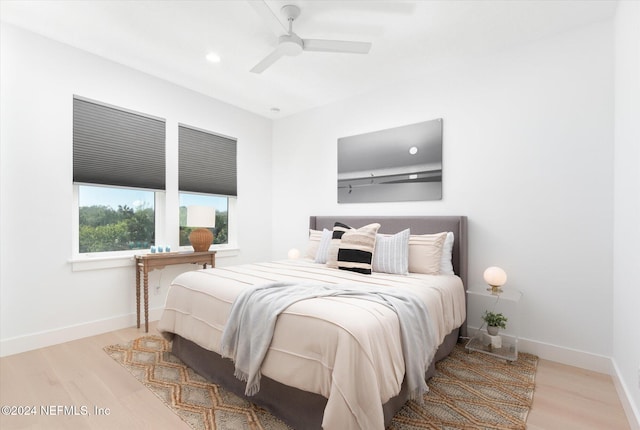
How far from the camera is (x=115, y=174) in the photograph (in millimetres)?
3258

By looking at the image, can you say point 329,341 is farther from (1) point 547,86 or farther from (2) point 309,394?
(1) point 547,86

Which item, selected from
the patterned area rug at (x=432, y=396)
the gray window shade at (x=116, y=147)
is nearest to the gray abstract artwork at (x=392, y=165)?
the patterned area rug at (x=432, y=396)

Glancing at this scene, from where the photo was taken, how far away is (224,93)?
157 inches

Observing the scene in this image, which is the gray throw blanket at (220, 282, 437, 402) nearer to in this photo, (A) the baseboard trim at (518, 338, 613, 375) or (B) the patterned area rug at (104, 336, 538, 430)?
(B) the patterned area rug at (104, 336, 538, 430)

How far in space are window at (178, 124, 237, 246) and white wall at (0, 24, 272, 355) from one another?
2.08ft

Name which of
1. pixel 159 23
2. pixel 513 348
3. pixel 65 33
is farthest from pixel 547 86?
pixel 65 33

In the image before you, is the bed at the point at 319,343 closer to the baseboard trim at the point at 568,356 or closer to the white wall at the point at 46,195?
the baseboard trim at the point at 568,356

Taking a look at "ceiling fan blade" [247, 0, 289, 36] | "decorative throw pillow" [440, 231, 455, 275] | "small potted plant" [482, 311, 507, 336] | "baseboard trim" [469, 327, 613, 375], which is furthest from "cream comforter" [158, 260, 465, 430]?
"ceiling fan blade" [247, 0, 289, 36]

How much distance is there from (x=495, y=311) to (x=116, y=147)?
4145 mm

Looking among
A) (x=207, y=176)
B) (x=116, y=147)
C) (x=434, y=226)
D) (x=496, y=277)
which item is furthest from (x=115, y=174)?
(x=496, y=277)

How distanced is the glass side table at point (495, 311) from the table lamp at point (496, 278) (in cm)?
4

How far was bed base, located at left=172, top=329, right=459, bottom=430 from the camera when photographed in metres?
1.58

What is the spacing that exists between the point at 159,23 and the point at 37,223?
2060mm

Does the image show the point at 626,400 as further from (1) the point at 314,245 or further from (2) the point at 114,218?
(2) the point at 114,218
